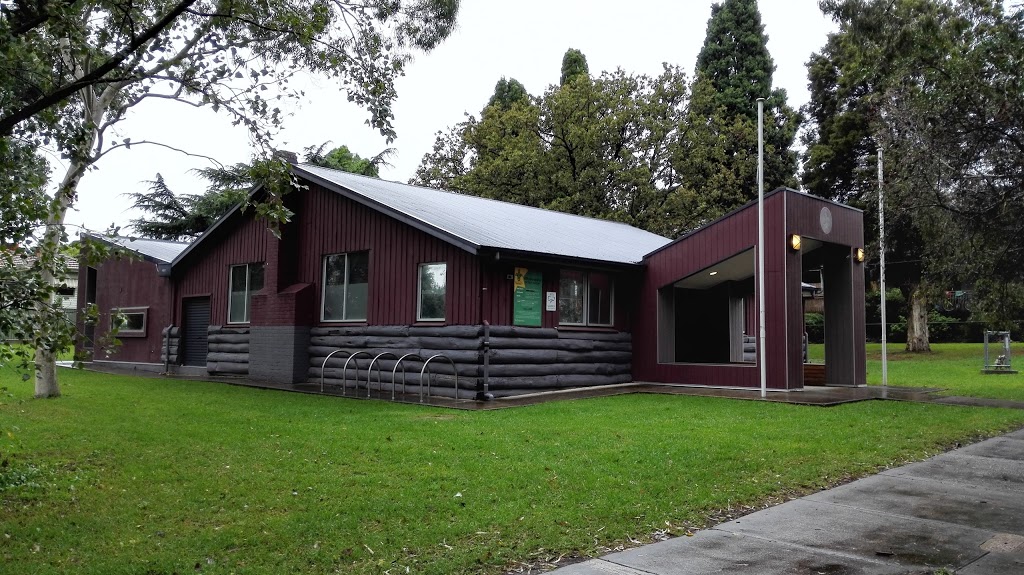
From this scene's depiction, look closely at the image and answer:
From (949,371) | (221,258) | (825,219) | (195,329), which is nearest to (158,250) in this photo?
(195,329)

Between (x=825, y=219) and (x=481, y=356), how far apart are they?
810 centimetres

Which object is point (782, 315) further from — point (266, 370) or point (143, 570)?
point (143, 570)

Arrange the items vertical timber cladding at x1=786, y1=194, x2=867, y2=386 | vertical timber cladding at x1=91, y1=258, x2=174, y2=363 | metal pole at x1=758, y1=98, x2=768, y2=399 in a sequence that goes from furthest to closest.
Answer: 1. vertical timber cladding at x1=91, y1=258, x2=174, y2=363
2. vertical timber cladding at x1=786, y1=194, x2=867, y2=386
3. metal pole at x1=758, y1=98, x2=768, y2=399

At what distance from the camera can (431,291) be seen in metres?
16.0

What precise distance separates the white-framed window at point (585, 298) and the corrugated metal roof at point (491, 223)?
0.54 m

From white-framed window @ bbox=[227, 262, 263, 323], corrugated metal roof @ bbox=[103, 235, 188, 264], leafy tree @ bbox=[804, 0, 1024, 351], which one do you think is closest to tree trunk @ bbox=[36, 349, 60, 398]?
white-framed window @ bbox=[227, 262, 263, 323]

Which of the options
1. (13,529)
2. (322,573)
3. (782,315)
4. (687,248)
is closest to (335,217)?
(687,248)

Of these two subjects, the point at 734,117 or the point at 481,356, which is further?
the point at 734,117

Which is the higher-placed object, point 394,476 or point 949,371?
point 949,371

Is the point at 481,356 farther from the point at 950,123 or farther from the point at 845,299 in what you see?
the point at 950,123

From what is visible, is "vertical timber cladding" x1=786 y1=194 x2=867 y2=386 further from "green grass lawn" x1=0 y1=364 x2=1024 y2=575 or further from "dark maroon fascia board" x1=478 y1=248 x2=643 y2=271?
"green grass lawn" x1=0 y1=364 x2=1024 y2=575

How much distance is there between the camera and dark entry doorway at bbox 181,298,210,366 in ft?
71.6

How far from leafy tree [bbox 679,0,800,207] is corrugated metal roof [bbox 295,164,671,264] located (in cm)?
1239

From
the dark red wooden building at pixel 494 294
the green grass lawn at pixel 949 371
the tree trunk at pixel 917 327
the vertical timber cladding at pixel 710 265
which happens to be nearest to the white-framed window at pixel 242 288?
the dark red wooden building at pixel 494 294
